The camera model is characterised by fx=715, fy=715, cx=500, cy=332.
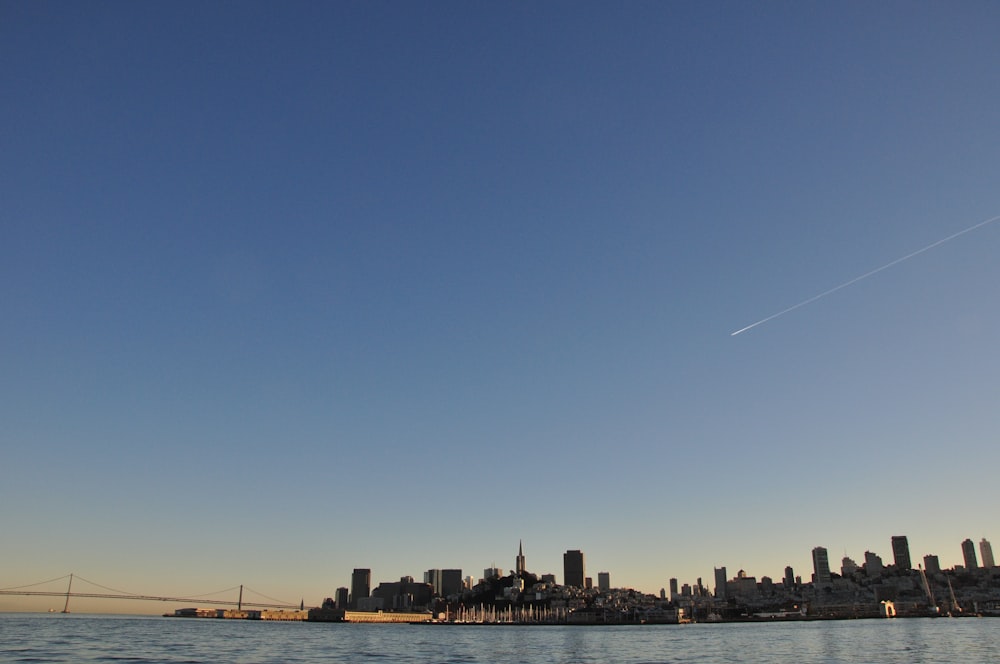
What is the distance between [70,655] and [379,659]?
32.0 meters

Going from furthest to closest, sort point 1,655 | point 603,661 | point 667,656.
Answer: point 667,656
point 603,661
point 1,655

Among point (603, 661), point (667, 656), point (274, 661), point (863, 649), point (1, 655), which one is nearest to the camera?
point (1, 655)

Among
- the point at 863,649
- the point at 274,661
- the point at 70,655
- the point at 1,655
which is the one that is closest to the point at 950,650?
the point at 863,649

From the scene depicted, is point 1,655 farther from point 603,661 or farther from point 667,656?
point 667,656

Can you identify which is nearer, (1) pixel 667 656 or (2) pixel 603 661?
(2) pixel 603 661

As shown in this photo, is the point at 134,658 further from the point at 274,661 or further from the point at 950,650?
the point at 950,650

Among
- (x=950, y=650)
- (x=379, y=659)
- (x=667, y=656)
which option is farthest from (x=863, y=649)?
(x=379, y=659)

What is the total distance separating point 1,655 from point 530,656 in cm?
5863

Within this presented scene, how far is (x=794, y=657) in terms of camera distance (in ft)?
274

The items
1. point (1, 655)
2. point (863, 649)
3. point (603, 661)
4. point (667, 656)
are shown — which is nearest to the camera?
point (1, 655)

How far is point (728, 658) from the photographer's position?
85312mm

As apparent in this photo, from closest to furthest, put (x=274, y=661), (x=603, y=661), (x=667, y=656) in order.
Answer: (x=274, y=661) < (x=603, y=661) < (x=667, y=656)

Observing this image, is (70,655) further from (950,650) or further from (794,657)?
(950,650)

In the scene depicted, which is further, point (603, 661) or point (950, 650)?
point (950, 650)
